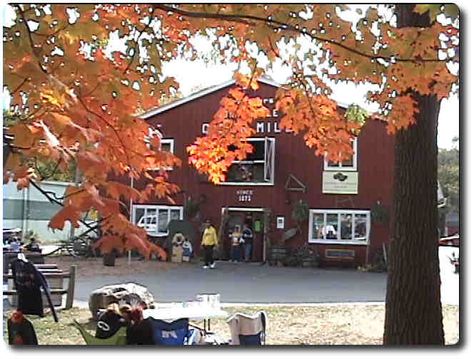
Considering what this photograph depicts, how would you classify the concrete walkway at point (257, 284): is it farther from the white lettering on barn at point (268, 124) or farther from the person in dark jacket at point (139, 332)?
the person in dark jacket at point (139, 332)

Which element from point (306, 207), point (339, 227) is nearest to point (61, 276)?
point (306, 207)

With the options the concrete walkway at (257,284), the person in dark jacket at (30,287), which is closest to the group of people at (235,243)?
the concrete walkway at (257,284)

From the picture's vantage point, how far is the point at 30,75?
1.20 metres

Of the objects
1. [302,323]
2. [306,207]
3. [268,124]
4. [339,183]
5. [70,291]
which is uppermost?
[339,183]

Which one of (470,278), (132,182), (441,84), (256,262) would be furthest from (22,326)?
(256,262)

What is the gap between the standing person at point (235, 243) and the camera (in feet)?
23.2

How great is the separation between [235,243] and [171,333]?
4.96 metres

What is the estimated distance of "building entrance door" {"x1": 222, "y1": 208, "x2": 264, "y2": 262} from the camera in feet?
23.8

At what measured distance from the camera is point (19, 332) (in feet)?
6.18

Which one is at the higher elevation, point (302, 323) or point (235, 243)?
point (235, 243)

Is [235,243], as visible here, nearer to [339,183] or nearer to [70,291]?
[339,183]

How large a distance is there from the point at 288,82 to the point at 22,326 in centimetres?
112

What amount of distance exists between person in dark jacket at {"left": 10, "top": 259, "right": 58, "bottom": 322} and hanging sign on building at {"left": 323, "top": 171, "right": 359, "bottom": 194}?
3.75 m

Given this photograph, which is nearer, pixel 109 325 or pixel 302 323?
pixel 109 325
